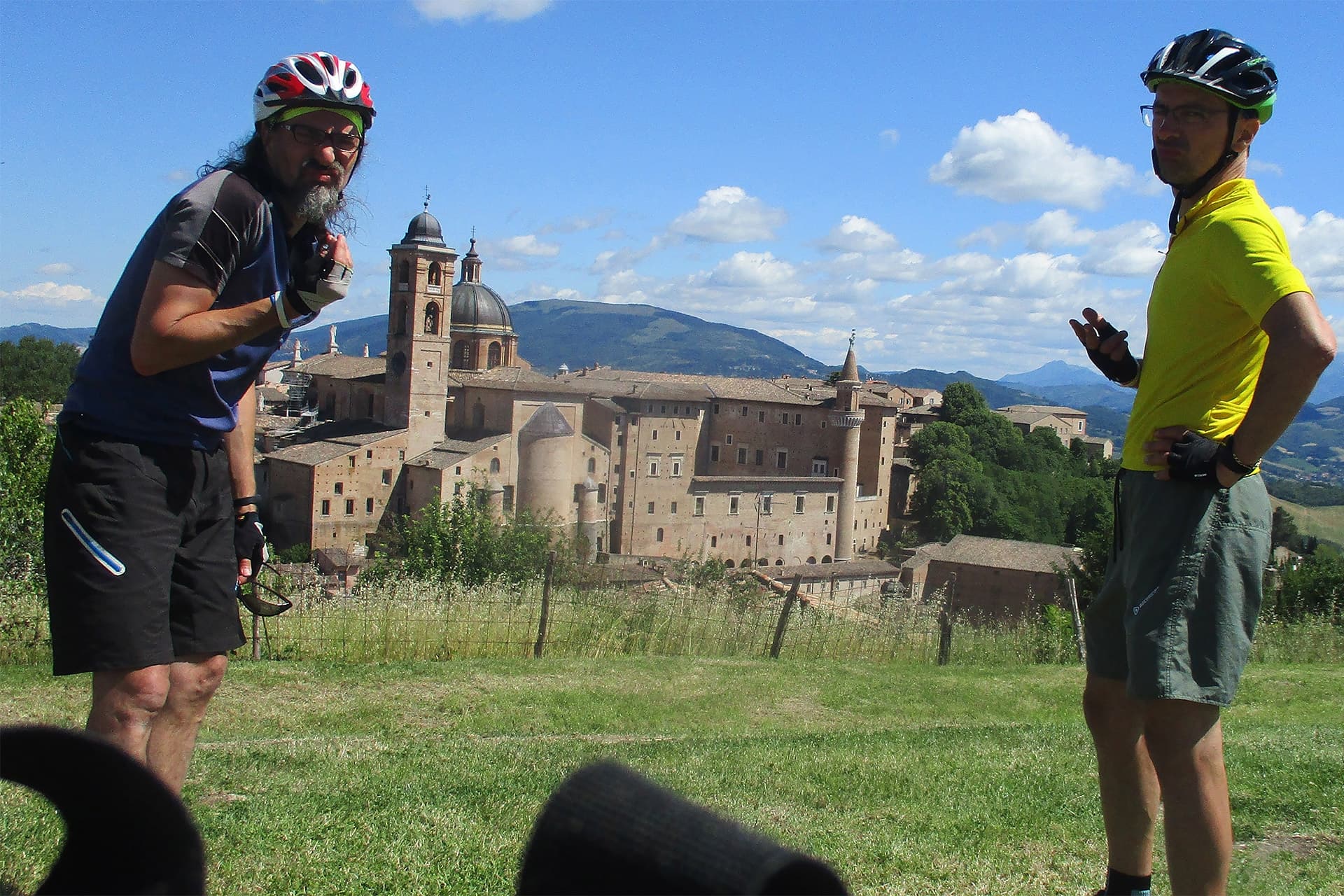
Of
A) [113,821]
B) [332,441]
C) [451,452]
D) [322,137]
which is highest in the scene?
[322,137]

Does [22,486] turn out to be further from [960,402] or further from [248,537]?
[960,402]

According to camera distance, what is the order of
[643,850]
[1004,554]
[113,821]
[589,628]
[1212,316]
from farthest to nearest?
[1004,554] < [589,628] < [1212,316] < [113,821] < [643,850]

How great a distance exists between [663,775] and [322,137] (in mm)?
2763

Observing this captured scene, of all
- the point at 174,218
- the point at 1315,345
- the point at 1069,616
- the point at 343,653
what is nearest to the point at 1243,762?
the point at 1315,345

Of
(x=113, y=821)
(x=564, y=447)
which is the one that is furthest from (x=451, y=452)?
(x=113, y=821)

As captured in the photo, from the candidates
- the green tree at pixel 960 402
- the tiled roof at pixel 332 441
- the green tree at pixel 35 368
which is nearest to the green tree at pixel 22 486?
the tiled roof at pixel 332 441

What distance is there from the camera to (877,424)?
6372 centimetres

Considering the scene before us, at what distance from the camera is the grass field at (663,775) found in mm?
2924

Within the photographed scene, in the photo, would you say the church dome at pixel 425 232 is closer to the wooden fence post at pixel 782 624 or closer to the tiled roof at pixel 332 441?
the tiled roof at pixel 332 441

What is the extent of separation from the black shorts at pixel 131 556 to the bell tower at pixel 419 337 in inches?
1958

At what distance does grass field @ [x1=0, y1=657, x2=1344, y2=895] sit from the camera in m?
2.92

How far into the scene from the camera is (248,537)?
2.73 metres

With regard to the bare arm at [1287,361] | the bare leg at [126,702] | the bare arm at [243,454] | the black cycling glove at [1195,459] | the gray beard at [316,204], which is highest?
the gray beard at [316,204]

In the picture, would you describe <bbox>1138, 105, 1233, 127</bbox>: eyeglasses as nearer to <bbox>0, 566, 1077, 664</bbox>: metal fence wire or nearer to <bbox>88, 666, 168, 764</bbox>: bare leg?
<bbox>88, 666, 168, 764</bbox>: bare leg
